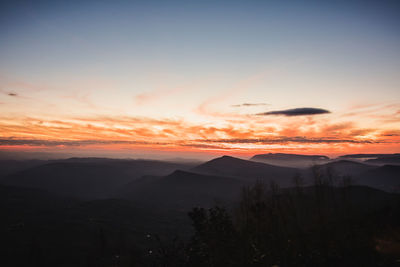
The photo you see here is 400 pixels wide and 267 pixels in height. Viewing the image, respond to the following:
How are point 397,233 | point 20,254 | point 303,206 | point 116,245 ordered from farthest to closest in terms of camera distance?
point 116,245 < point 20,254 < point 303,206 < point 397,233

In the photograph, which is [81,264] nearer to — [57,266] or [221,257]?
[57,266]

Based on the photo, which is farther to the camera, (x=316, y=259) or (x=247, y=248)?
(x=247, y=248)

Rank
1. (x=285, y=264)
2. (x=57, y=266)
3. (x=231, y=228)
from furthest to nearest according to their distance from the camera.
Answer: (x=57, y=266) → (x=231, y=228) → (x=285, y=264)

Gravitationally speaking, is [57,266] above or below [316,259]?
below

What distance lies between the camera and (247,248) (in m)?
15.8

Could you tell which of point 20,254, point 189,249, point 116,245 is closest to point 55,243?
point 20,254

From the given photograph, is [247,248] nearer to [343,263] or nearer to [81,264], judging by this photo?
[343,263]

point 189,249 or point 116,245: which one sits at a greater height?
point 189,249

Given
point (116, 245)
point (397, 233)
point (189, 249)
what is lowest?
point (116, 245)

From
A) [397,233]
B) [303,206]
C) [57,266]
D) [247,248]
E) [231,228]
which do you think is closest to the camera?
[247,248]

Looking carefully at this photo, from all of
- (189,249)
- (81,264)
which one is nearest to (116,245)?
(81,264)

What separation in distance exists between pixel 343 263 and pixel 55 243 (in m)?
207

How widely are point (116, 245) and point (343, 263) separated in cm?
18788

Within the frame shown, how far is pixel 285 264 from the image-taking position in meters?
14.3
